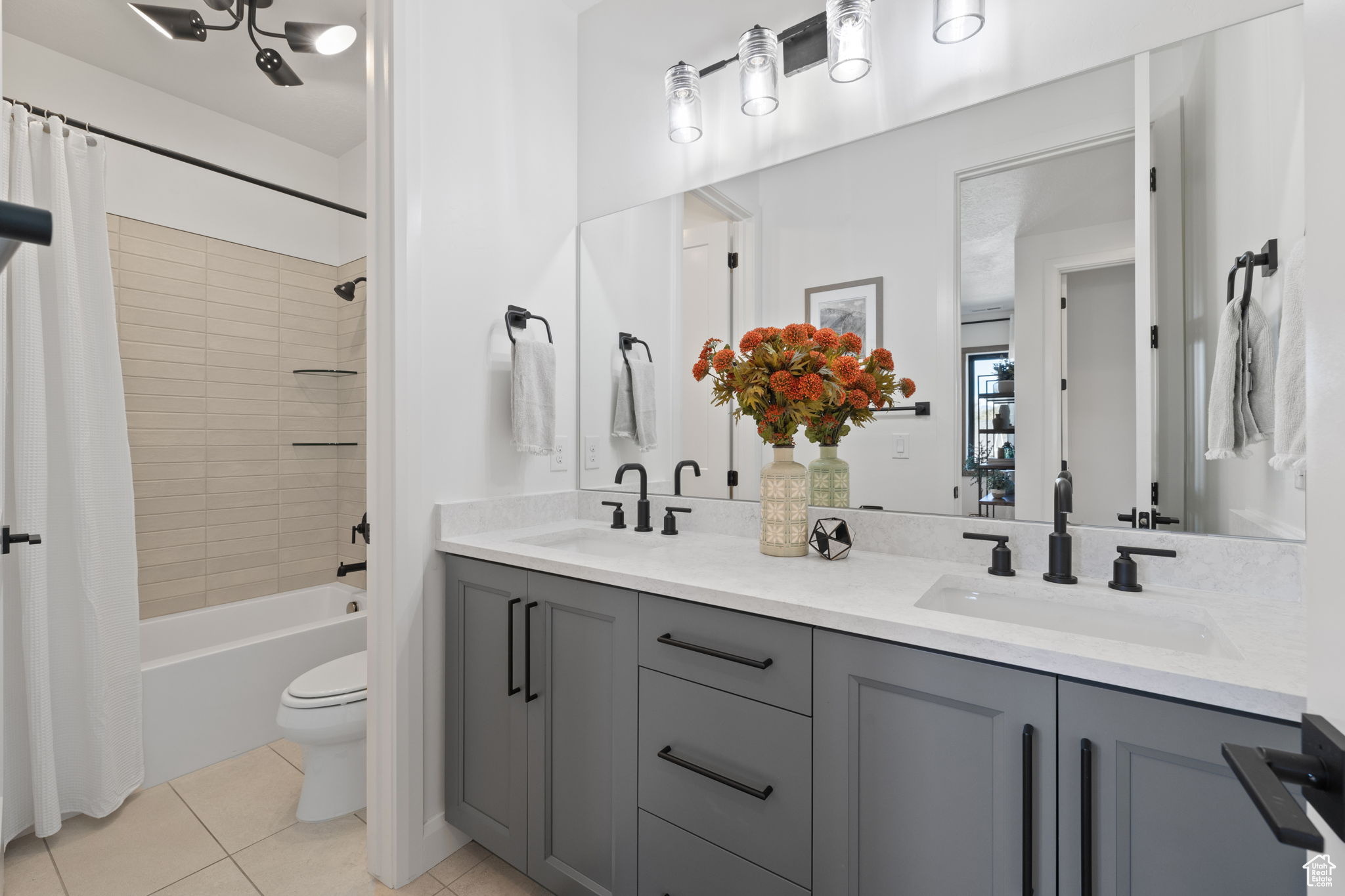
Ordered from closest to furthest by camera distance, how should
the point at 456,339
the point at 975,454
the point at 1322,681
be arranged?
1. the point at 1322,681
2. the point at 975,454
3. the point at 456,339

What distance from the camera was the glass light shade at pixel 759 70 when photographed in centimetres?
163

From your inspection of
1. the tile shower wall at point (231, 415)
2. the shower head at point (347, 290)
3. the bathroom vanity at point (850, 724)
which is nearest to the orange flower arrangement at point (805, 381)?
the bathroom vanity at point (850, 724)

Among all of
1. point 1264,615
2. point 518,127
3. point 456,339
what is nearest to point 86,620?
point 456,339

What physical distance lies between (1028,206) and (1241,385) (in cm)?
55

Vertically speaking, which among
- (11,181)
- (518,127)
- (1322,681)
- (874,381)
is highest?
(518,127)

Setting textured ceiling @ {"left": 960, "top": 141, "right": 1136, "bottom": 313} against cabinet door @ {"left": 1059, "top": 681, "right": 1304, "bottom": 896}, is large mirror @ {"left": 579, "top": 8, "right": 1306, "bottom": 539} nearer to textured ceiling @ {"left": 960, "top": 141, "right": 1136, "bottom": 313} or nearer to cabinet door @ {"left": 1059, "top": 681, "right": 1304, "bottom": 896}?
textured ceiling @ {"left": 960, "top": 141, "right": 1136, "bottom": 313}

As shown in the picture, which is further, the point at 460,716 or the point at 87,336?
the point at 87,336

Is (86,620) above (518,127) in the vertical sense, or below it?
below

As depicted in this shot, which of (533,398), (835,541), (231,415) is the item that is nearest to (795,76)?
(533,398)

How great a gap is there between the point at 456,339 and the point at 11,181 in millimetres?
1316

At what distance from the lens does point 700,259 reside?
186 cm

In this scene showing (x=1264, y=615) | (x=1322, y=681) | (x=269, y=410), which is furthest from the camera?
(x=269, y=410)

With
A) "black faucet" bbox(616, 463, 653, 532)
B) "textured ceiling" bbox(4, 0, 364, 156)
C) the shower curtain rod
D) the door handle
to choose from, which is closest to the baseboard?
"black faucet" bbox(616, 463, 653, 532)

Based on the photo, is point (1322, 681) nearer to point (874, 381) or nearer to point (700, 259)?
point (874, 381)
